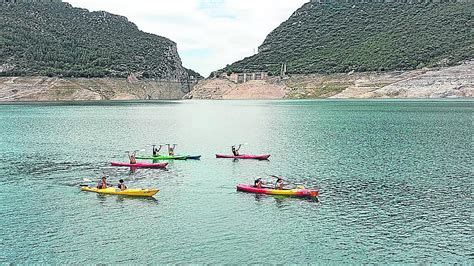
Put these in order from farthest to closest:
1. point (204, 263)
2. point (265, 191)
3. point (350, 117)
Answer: point (350, 117), point (265, 191), point (204, 263)

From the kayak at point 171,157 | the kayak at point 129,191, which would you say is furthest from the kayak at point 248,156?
the kayak at point 129,191

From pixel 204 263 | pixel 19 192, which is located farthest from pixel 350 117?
pixel 204 263

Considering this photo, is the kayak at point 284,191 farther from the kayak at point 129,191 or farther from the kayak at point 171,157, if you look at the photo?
the kayak at point 171,157

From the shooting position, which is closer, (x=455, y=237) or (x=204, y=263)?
(x=204, y=263)

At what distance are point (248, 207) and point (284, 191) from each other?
582 centimetres

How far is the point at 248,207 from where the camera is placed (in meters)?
52.2

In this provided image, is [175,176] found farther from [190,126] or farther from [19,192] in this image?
[190,126]

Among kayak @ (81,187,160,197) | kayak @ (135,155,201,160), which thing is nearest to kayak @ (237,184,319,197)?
kayak @ (81,187,160,197)

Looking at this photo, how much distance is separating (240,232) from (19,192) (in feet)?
90.4

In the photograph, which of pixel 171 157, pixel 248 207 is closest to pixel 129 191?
pixel 248 207

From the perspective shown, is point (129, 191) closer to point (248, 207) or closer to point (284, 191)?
point (248, 207)

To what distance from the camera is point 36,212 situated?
163 feet

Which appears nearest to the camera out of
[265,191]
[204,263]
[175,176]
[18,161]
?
[204,263]

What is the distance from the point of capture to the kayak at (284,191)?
179ft
